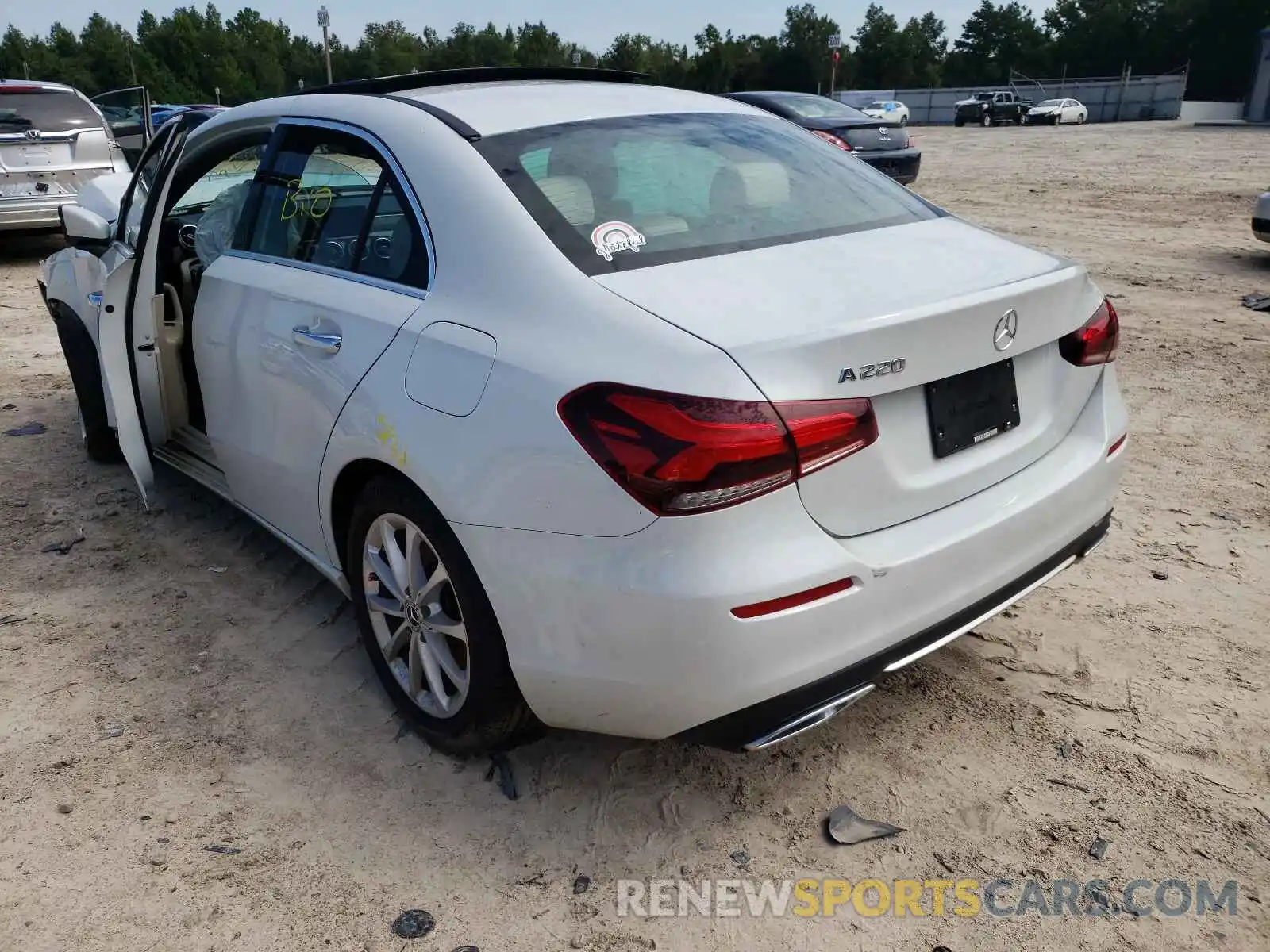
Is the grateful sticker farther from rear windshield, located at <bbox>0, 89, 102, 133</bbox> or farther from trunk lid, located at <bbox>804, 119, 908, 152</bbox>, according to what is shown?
trunk lid, located at <bbox>804, 119, 908, 152</bbox>

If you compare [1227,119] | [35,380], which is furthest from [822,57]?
[35,380]

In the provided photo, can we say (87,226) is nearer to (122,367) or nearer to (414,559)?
(122,367)

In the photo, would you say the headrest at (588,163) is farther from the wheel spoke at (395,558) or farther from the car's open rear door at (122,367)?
the car's open rear door at (122,367)

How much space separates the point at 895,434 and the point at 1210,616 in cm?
188

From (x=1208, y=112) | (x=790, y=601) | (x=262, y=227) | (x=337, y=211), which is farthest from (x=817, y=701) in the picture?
(x=1208, y=112)

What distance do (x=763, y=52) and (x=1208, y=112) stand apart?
5007 centimetres

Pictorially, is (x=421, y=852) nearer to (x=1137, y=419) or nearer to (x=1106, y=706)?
(x=1106, y=706)

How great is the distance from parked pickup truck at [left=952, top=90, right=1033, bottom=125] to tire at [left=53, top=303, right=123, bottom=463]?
49.9 meters

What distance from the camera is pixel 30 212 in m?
10.3

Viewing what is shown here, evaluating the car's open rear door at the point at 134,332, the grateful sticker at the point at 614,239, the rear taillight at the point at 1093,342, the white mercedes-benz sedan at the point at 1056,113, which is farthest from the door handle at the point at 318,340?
the white mercedes-benz sedan at the point at 1056,113

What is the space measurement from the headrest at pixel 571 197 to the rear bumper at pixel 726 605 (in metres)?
0.79

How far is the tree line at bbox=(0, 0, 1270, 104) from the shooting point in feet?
240

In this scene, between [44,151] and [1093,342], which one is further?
[44,151]

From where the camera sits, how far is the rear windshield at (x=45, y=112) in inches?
406
